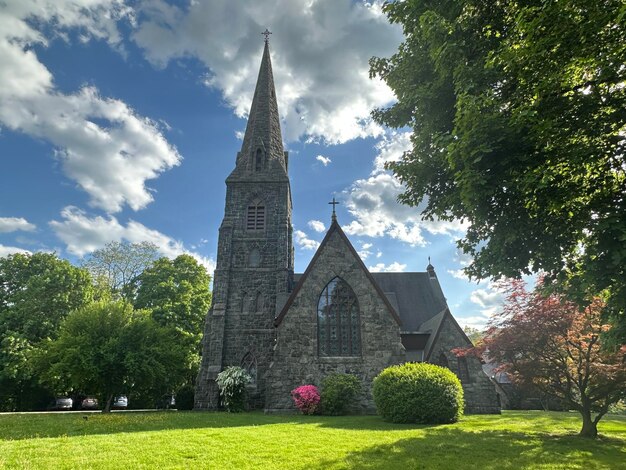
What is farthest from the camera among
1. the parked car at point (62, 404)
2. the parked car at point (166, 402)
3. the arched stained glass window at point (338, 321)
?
the parked car at point (62, 404)

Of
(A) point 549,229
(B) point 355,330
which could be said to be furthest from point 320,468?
(B) point 355,330

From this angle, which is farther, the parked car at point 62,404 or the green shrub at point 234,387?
the parked car at point 62,404

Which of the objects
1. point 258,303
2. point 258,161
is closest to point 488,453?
point 258,303

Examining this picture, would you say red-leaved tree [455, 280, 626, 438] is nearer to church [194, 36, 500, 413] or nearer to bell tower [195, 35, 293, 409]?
church [194, 36, 500, 413]

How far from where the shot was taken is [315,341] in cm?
1933

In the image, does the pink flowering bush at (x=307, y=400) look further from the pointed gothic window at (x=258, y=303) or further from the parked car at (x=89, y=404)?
the parked car at (x=89, y=404)

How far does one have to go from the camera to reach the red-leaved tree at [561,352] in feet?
37.8

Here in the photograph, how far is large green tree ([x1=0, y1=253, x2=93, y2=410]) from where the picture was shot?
26797mm

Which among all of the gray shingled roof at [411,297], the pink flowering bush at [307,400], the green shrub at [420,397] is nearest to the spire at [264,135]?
the gray shingled roof at [411,297]

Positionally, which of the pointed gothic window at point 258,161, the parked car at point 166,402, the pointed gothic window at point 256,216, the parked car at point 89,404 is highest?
the pointed gothic window at point 258,161

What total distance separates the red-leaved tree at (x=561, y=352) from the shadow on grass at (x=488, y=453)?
4.93 feet

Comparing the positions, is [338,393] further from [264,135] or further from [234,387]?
[264,135]

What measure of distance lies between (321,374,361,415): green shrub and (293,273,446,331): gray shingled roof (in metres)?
7.74

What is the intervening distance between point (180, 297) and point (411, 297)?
64.2ft
